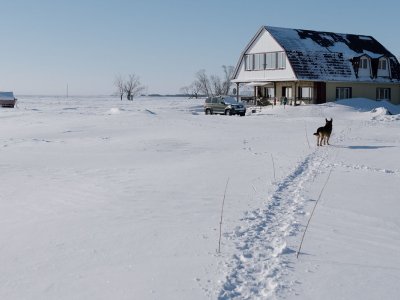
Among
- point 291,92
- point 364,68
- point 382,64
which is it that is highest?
point 382,64

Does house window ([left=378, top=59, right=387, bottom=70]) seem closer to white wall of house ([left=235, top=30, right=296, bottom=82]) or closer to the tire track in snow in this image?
white wall of house ([left=235, top=30, right=296, bottom=82])

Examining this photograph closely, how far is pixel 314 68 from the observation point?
4128cm

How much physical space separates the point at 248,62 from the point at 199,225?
39.3m

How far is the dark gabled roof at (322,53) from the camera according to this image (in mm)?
40938

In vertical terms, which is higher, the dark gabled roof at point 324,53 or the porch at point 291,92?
the dark gabled roof at point 324,53

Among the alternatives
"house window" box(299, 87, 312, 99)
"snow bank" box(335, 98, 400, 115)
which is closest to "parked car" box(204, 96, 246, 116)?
"house window" box(299, 87, 312, 99)

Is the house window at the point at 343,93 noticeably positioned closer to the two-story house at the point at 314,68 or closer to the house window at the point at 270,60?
the two-story house at the point at 314,68

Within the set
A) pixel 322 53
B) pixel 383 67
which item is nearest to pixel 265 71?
pixel 322 53

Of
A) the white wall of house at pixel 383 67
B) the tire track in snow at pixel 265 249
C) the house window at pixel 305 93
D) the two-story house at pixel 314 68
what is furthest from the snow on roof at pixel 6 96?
the tire track in snow at pixel 265 249

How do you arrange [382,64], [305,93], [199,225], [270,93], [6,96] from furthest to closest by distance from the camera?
[6,96] → [270,93] → [382,64] → [305,93] → [199,225]

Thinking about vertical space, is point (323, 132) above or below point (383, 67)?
below

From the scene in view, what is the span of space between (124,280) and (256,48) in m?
40.8

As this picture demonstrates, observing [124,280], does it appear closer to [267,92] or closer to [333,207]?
[333,207]

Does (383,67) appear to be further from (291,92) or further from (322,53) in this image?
(291,92)
